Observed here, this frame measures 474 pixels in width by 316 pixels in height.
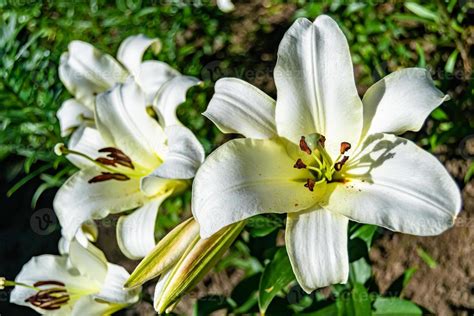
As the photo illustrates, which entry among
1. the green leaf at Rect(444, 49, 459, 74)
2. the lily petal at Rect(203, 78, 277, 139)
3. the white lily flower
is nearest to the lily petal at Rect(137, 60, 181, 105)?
the white lily flower

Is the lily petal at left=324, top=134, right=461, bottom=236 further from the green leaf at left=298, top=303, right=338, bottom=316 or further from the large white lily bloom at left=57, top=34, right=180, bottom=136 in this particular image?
the large white lily bloom at left=57, top=34, right=180, bottom=136

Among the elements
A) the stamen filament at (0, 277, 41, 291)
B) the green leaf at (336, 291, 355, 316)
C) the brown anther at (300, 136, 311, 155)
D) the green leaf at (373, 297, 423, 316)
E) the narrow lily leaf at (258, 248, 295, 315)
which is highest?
the brown anther at (300, 136, 311, 155)

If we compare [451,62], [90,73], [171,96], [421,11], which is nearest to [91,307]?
[171,96]

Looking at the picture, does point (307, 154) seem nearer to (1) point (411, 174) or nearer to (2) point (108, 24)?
(1) point (411, 174)

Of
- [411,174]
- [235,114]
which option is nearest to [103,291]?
[235,114]

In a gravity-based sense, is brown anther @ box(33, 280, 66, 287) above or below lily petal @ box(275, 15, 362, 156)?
below

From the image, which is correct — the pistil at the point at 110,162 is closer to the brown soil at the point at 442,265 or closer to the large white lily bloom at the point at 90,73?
the large white lily bloom at the point at 90,73

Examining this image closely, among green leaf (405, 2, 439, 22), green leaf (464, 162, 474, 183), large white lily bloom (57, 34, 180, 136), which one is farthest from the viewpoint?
green leaf (405, 2, 439, 22)
